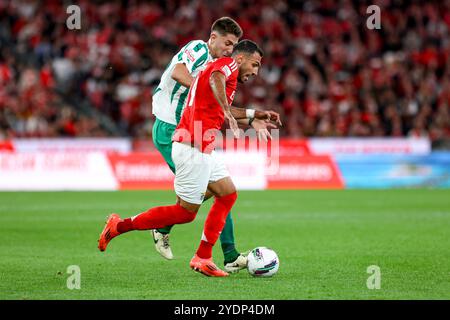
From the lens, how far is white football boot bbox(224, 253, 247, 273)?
29.1 feet

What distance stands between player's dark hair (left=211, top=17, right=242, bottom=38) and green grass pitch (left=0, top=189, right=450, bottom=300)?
245 cm

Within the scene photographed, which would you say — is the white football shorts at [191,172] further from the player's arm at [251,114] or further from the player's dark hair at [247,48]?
the player's dark hair at [247,48]

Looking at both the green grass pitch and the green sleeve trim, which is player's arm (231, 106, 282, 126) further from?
the green grass pitch

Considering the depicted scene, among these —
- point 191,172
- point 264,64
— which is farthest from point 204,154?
point 264,64

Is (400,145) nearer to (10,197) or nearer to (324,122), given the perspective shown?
(324,122)

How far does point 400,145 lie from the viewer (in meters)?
24.5

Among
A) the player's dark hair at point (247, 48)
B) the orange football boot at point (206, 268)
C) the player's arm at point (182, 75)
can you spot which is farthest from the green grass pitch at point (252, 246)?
the player's dark hair at point (247, 48)

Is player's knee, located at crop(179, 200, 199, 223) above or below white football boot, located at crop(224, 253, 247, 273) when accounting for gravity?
above

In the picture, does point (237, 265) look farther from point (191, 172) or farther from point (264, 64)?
point (264, 64)

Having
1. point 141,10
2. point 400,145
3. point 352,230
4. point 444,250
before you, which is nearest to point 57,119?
point 141,10

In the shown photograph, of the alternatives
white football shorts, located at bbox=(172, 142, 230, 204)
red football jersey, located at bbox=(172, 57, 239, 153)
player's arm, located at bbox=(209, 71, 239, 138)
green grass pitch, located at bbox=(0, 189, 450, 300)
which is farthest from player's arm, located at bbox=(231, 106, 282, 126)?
green grass pitch, located at bbox=(0, 189, 450, 300)

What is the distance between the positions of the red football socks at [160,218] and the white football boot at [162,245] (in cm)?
63

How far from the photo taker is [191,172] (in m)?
8.50

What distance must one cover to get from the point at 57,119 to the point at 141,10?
5469 millimetres
